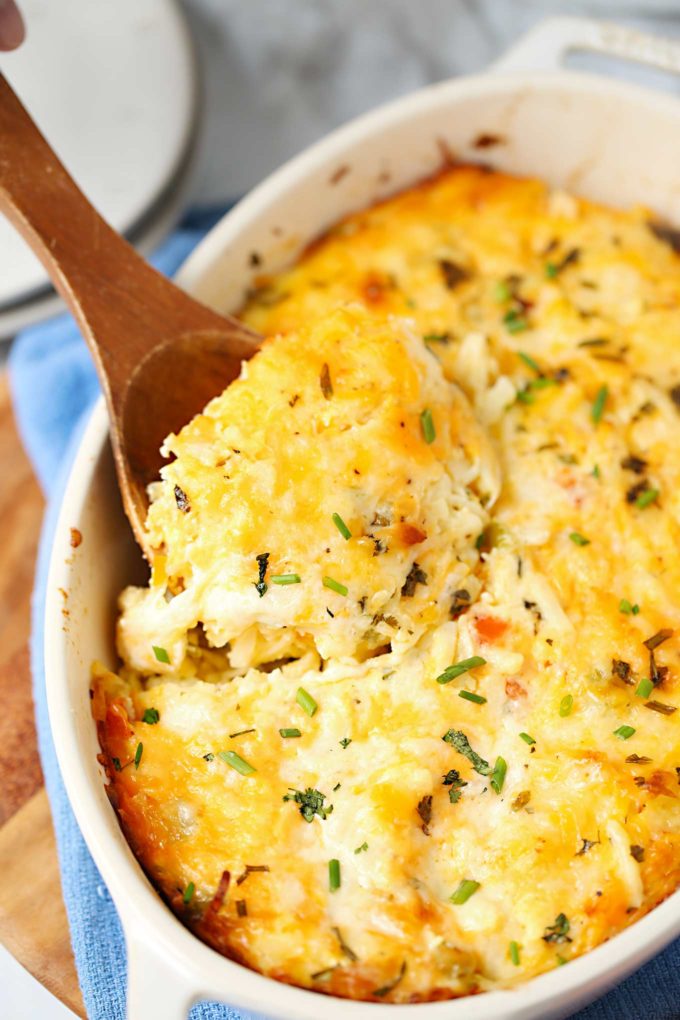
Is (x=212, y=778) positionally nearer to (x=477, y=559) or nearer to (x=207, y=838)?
(x=207, y=838)

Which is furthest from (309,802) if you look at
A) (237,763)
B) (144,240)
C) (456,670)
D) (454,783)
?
(144,240)

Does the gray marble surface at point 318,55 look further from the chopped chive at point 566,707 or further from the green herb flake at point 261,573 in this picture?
the chopped chive at point 566,707

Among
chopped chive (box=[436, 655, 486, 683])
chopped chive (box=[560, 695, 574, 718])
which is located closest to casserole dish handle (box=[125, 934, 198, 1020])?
chopped chive (box=[436, 655, 486, 683])

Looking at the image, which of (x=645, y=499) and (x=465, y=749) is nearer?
(x=465, y=749)

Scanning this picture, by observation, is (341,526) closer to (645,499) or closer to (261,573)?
(261,573)

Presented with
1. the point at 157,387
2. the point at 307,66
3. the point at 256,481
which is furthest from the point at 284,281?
the point at 307,66

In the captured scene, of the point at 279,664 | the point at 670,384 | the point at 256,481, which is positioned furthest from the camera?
the point at 670,384

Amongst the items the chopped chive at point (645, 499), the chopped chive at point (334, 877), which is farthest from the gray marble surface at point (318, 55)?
the chopped chive at point (334, 877)
